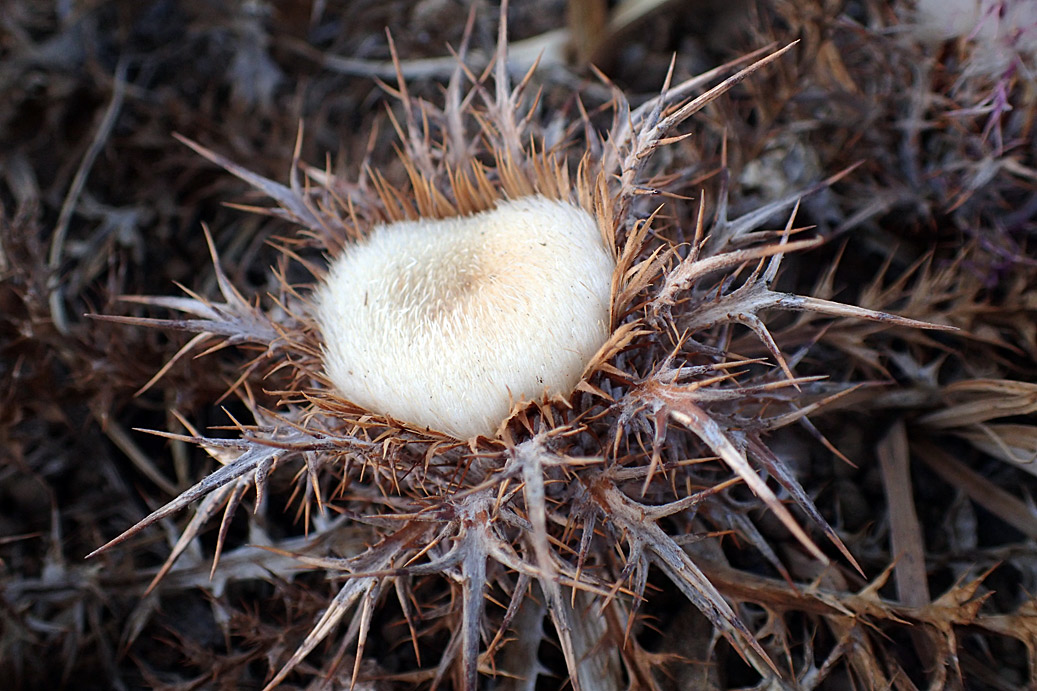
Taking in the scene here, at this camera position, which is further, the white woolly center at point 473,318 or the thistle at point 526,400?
the white woolly center at point 473,318

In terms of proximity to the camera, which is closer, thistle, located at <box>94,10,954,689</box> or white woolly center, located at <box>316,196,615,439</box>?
thistle, located at <box>94,10,954,689</box>

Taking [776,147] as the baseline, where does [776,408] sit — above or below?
below

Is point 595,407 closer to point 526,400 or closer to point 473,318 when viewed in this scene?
point 526,400

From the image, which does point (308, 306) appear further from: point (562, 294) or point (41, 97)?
point (41, 97)

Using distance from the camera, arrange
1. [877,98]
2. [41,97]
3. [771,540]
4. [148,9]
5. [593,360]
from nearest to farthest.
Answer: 1. [593,360]
2. [771,540]
3. [877,98]
4. [41,97]
5. [148,9]

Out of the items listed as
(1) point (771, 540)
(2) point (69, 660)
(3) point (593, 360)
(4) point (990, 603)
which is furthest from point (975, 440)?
(2) point (69, 660)
